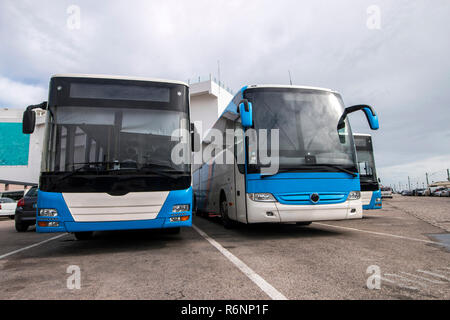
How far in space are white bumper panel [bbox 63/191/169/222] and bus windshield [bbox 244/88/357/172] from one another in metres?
2.74

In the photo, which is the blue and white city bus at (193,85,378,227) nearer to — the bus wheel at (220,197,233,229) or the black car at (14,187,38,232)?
the bus wheel at (220,197,233,229)

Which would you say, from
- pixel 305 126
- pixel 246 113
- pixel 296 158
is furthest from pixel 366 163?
pixel 246 113

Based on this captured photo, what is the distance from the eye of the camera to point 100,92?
19.4 feet

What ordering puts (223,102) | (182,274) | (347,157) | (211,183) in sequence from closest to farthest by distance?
(182,274) < (347,157) < (211,183) < (223,102)

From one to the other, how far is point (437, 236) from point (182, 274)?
5.85 metres

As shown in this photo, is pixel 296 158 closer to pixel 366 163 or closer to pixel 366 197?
pixel 366 197

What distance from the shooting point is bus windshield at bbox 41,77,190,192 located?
544 cm

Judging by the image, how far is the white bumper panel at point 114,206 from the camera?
5.32 meters

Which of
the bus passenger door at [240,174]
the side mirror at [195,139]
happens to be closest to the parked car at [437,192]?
the bus passenger door at [240,174]

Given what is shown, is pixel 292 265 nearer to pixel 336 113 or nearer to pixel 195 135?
pixel 195 135

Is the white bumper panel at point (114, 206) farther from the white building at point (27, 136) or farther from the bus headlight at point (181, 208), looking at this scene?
the white building at point (27, 136)

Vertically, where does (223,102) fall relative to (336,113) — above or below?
above

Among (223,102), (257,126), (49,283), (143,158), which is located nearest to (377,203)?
(257,126)

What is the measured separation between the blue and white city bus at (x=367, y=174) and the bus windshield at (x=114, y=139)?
8.52 metres
